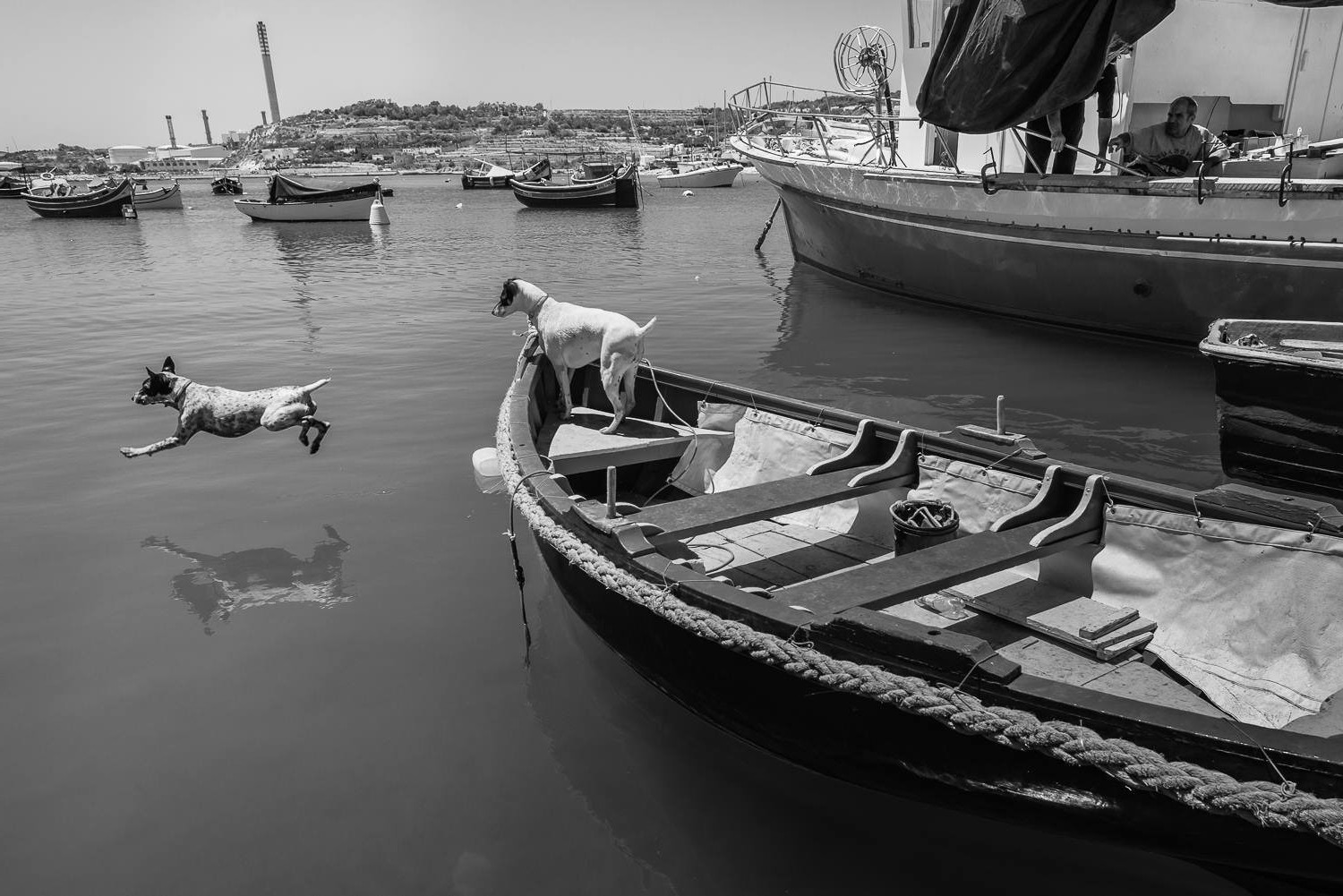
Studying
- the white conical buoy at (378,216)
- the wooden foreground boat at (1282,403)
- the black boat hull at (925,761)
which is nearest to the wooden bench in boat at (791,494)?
the black boat hull at (925,761)

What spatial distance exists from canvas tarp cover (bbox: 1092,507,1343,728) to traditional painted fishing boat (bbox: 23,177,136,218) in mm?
51933

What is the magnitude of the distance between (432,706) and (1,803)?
216 centimetres

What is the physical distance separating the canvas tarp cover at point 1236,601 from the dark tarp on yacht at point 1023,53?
14.6 feet

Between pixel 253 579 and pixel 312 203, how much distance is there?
37.9 m

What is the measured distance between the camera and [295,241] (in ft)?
110

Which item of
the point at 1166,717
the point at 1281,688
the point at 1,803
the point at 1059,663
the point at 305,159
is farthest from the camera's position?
the point at 305,159

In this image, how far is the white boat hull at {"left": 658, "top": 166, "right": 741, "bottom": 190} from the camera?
6419 centimetres

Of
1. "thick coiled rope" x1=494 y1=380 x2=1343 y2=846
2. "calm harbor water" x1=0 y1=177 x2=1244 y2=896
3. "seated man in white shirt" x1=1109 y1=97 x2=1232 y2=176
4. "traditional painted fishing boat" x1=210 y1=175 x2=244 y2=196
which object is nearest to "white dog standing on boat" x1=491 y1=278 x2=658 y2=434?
"calm harbor water" x1=0 y1=177 x2=1244 y2=896

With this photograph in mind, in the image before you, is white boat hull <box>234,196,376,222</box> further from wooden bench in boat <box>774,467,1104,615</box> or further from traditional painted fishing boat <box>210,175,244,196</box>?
wooden bench in boat <box>774,467,1104,615</box>

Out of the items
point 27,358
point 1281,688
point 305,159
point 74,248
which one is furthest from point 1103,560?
point 305,159

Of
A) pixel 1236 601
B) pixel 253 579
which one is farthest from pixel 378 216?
pixel 1236 601

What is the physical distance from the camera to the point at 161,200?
5150 cm

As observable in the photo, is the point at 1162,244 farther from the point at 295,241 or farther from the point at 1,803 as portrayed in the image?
the point at 295,241

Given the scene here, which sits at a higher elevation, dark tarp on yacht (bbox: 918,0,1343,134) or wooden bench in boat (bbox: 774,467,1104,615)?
dark tarp on yacht (bbox: 918,0,1343,134)
